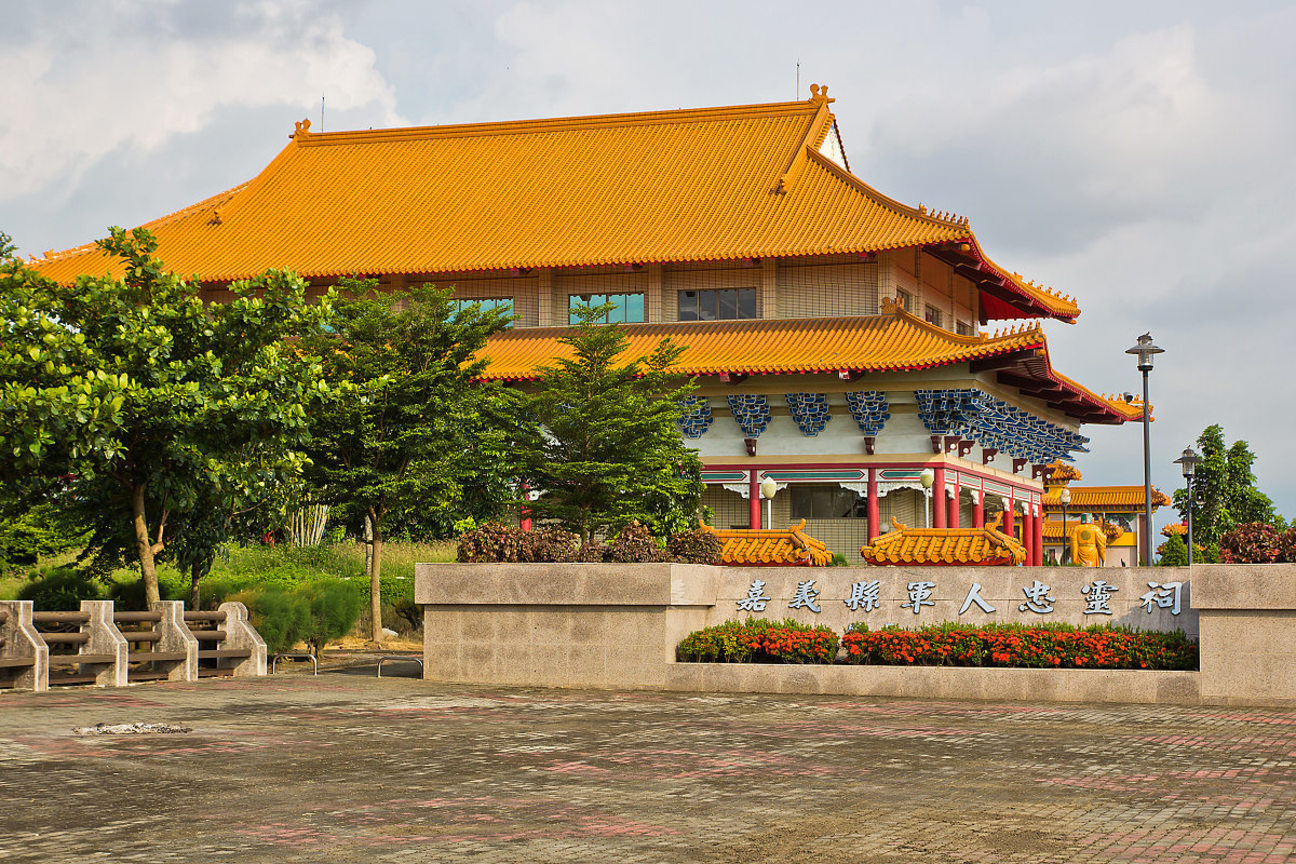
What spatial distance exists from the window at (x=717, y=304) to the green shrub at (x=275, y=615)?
1696 centimetres

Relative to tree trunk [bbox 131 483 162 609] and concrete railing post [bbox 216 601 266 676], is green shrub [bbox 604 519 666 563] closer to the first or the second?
concrete railing post [bbox 216 601 266 676]

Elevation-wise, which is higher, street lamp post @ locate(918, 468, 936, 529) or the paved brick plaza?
street lamp post @ locate(918, 468, 936, 529)

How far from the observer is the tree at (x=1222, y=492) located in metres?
53.0

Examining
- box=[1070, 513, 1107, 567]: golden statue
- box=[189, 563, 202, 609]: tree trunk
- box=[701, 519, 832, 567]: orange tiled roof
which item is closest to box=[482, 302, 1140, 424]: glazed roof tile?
box=[1070, 513, 1107, 567]: golden statue

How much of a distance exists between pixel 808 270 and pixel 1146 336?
12611 mm

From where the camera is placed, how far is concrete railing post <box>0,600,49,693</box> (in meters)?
16.6

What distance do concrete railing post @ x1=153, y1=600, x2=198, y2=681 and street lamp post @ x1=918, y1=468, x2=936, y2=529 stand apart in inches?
751

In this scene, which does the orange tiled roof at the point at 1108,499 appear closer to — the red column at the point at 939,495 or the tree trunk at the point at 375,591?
the red column at the point at 939,495

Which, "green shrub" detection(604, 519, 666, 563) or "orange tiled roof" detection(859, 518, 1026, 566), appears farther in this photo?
"orange tiled roof" detection(859, 518, 1026, 566)

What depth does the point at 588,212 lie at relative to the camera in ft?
128

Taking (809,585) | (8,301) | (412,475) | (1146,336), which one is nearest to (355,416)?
(412,475)

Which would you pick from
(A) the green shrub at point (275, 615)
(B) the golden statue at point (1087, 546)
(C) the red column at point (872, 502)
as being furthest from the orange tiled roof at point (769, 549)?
(C) the red column at point (872, 502)

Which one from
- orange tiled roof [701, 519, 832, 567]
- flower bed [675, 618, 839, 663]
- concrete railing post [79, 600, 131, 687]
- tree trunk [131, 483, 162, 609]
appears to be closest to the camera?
concrete railing post [79, 600, 131, 687]

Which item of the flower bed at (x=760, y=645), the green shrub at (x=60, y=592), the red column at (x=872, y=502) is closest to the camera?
the flower bed at (x=760, y=645)
